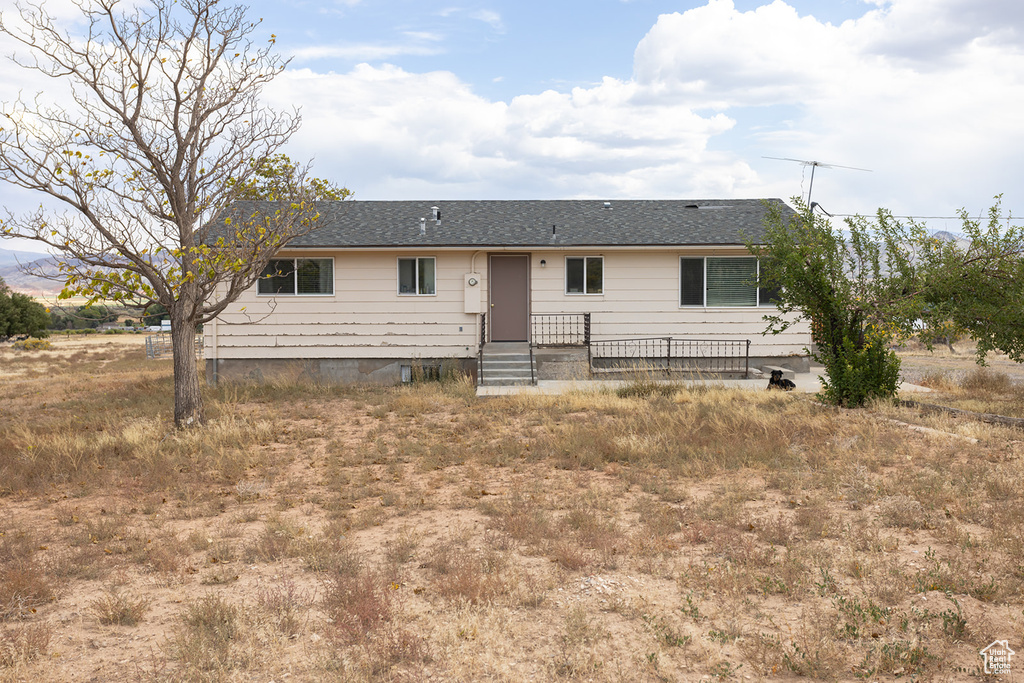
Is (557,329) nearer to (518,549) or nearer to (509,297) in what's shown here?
(509,297)

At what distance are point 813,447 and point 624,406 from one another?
3.97 m

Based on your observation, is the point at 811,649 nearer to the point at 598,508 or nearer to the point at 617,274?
the point at 598,508

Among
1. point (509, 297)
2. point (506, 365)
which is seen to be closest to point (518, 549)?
point (506, 365)

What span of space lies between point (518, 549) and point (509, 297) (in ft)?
42.5

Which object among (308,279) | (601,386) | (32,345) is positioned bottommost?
(32,345)

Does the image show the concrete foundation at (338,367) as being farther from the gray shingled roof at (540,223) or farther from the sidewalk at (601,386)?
the gray shingled roof at (540,223)

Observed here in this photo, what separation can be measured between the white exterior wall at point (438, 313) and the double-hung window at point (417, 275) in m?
0.17

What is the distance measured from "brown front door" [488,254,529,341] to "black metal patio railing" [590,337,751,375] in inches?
79.1

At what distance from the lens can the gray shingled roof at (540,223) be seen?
60.4 feet

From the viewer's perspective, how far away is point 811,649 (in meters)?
4.61

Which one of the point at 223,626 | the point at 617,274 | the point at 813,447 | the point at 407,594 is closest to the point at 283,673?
the point at 223,626

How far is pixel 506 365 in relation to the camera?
692 inches

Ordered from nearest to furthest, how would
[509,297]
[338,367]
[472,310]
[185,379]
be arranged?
[185,379] < [472,310] < [338,367] < [509,297]

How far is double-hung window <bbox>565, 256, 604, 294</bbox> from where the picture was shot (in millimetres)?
18828
